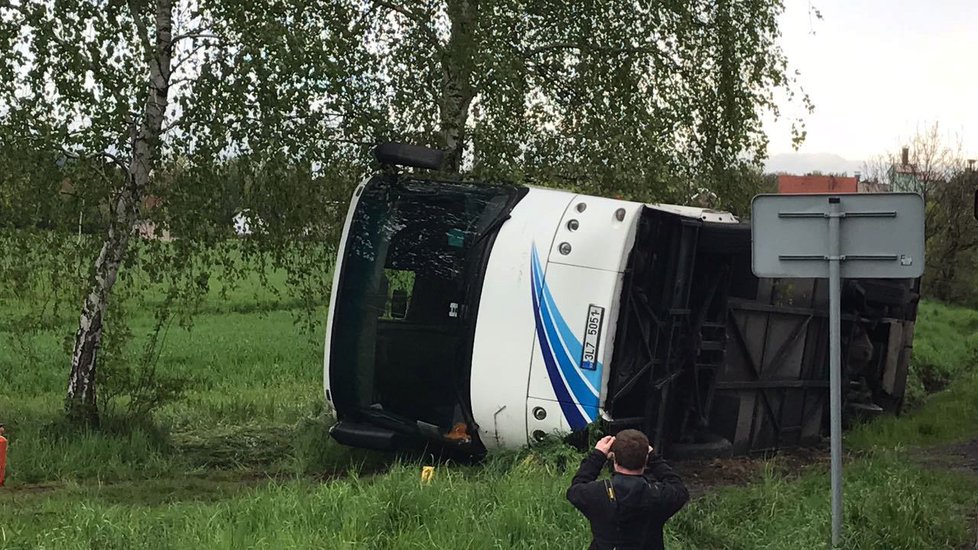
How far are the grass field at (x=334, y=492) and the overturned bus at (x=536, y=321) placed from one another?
0.41 metres

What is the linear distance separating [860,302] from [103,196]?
720cm

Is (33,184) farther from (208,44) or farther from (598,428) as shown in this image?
(598,428)

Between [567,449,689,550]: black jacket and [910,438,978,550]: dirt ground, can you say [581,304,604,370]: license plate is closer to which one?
[567,449,689,550]: black jacket

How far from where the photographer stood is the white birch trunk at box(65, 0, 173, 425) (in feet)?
27.0

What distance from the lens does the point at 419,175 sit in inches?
341

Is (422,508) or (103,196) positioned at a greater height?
(103,196)

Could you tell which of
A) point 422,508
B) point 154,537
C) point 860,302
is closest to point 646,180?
point 860,302

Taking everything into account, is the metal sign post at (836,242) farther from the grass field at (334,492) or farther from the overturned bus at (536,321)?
the overturned bus at (536,321)

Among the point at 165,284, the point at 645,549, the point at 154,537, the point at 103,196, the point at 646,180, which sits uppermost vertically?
the point at 646,180

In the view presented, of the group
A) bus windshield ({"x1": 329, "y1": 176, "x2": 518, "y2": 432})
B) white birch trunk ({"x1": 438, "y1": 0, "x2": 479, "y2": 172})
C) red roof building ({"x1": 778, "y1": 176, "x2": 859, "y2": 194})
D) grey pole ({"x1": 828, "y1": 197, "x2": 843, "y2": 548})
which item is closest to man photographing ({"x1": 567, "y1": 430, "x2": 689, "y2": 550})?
grey pole ({"x1": 828, "y1": 197, "x2": 843, "y2": 548})

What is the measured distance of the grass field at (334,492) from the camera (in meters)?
5.13

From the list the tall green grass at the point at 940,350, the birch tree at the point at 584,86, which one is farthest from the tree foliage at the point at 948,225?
the birch tree at the point at 584,86

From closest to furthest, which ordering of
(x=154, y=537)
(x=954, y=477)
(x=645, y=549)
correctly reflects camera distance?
(x=645, y=549) < (x=154, y=537) < (x=954, y=477)

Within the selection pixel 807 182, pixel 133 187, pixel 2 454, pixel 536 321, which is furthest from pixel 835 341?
pixel 807 182
